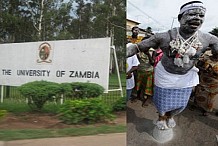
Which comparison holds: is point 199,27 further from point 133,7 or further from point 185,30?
point 133,7

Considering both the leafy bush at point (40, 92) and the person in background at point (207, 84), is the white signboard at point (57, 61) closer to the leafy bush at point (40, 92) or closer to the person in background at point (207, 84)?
the leafy bush at point (40, 92)

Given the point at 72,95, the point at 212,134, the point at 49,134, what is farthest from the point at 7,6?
the point at 212,134

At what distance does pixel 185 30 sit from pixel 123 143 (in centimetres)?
79

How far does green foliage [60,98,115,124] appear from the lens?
2.21 m

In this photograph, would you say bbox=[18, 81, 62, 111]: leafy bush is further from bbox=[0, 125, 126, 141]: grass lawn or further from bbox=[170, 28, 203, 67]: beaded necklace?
bbox=[170, 28, 203, 67]: beaded necklace

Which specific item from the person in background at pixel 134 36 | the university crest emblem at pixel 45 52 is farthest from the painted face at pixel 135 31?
the university crest emblem at pixel 45 52

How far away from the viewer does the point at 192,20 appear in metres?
2.18

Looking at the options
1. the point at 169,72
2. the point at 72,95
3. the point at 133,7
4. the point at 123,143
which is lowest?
the point at 123,143

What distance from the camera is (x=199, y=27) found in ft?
7.17

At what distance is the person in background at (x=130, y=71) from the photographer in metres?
2.20

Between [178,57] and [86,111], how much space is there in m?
0.65

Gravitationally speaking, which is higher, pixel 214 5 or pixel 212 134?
pixel 214 5

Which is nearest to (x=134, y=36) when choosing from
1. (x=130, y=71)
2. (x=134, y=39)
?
(x=134, y=39)

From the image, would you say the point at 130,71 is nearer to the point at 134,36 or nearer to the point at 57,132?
the point at 134,36
